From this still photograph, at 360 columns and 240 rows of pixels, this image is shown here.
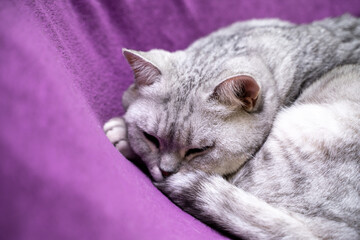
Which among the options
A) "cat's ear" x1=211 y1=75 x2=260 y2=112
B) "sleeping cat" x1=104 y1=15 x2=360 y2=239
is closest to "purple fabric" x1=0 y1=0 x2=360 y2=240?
"sleeping cat" x1=104 y1=15 x2=360 y2=239

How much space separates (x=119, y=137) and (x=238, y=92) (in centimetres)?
67

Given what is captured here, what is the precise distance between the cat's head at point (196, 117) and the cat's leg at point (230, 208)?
0.10 metres

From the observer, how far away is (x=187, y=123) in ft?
5.11

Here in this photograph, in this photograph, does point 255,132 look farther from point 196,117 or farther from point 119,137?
point 119,137

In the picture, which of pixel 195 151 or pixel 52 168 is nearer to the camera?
pixel 52 168

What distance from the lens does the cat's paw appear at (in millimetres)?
1803

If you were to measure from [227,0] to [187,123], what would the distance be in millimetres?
1300

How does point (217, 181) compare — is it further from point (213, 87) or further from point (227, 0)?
point (227, 0)

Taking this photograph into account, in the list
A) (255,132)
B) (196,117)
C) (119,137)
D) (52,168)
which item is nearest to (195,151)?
(196,117)

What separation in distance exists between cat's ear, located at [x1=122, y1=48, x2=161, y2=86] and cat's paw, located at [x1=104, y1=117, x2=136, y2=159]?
27cm

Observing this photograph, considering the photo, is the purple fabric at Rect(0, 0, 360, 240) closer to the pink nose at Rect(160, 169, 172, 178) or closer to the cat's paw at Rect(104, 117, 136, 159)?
the pink nose at Rect(160, 169, 172, 178)

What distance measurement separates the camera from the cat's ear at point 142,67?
1.59 meters

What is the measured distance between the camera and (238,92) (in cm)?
152

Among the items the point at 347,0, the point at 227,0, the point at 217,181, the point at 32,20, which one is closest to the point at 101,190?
the point at 217,181
